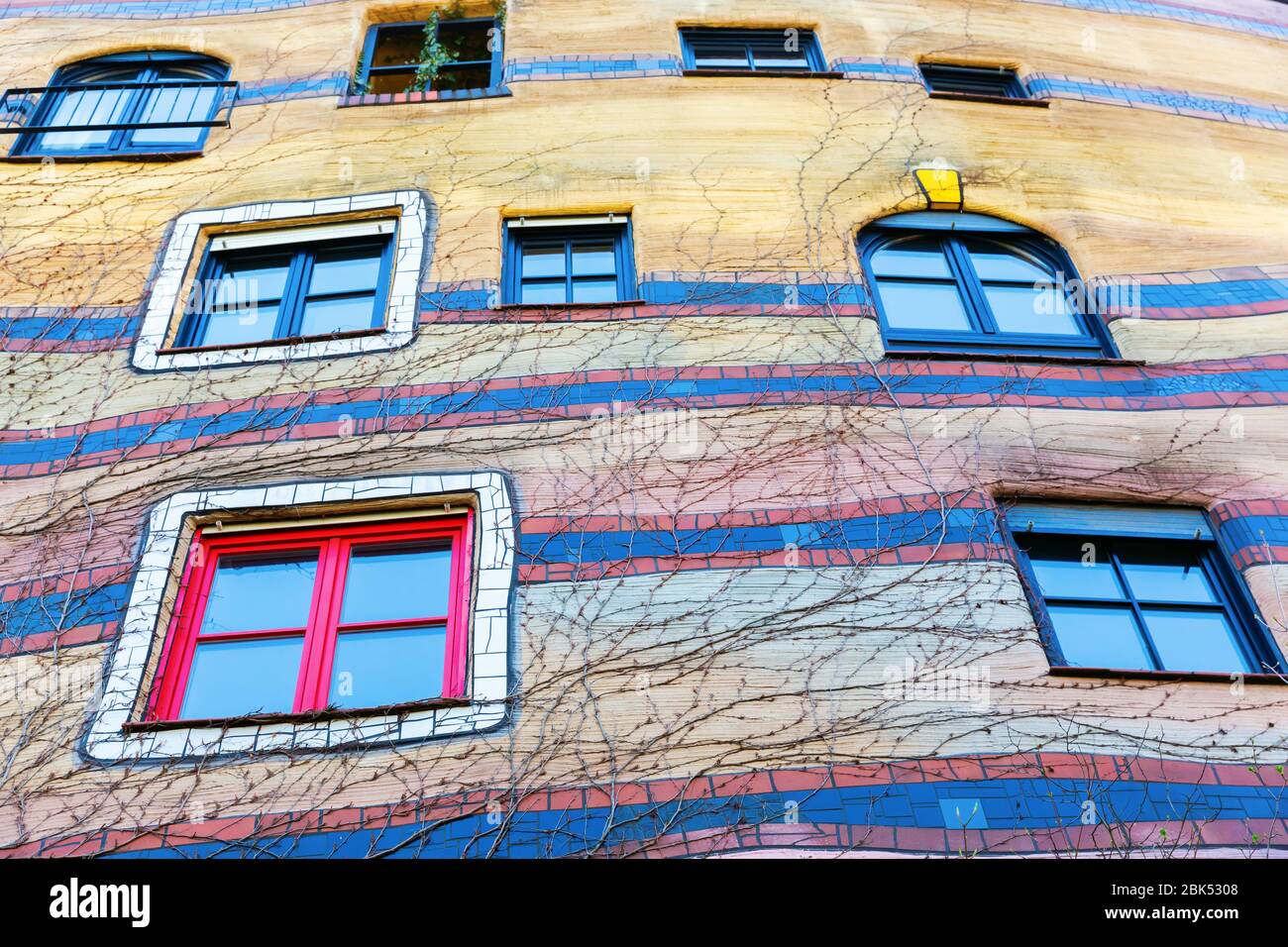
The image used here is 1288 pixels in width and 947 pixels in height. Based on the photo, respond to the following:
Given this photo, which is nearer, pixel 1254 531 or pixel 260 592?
pixel 260 592

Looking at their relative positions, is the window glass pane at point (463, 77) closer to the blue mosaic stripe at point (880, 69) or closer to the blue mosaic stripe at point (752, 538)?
the blue mosaic stripe at point (880, 69)

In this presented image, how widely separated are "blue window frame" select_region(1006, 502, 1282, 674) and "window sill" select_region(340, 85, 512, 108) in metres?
5.30

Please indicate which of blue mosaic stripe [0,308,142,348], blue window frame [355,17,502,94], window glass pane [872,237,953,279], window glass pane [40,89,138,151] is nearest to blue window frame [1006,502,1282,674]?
window glass pane [872,237,953,279]

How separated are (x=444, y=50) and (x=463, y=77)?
317 millimetres

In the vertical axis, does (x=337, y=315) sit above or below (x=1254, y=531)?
above

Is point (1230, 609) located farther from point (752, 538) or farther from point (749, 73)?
point (749, 73)

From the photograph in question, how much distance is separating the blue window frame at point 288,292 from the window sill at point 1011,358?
3387mm

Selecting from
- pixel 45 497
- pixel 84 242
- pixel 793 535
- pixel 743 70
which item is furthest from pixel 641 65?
pixel 45 497

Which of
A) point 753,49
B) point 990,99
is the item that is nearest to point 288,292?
point 753,49

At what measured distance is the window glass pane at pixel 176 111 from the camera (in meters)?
10.0

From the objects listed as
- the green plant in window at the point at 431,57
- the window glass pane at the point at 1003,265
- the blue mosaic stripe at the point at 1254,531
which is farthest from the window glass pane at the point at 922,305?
the green plant in window at the point at 431,57

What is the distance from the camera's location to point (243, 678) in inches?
249
